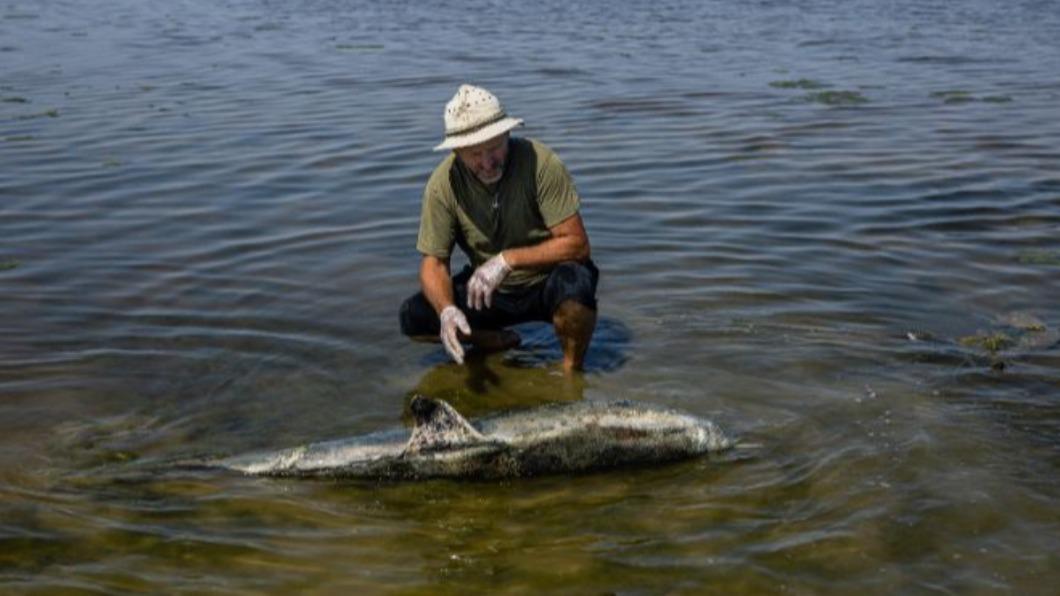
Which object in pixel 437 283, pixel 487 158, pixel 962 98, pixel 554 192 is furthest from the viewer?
pixel 962 98

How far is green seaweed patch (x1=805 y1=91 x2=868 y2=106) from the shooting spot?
51.4ft

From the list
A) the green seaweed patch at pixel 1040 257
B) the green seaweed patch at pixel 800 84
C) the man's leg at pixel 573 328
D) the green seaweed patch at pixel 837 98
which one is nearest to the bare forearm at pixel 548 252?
the man's leg at pixel 573 328

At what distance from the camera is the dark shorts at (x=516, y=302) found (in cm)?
719

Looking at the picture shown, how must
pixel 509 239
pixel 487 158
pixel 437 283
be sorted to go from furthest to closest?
pixel 509 239 → pixel 437 283 → pixel 487 158

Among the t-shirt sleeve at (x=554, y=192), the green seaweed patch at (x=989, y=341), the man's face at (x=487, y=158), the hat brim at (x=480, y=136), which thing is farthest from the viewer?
the green seaweed patch at (x=989, y=341)

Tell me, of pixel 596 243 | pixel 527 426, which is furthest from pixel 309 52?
pixel 527 426

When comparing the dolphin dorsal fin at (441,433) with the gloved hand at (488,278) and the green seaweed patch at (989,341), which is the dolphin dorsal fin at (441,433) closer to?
the gloved hand at (488,278)

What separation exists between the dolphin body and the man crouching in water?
1.09m

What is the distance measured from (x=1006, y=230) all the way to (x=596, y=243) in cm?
329

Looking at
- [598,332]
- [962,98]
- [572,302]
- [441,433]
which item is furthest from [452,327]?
[962,98]

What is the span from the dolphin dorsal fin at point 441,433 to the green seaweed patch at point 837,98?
1099 cm

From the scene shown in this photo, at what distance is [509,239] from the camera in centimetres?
732

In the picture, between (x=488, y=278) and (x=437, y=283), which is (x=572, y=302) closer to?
(x=488, y=278)

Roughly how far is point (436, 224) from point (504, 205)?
0.42 meters
